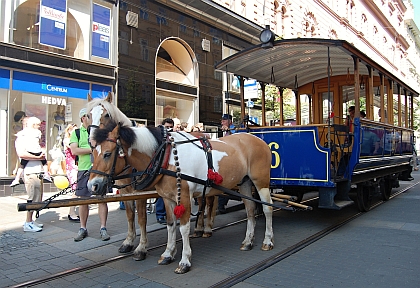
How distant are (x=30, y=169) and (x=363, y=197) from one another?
7.02 meters

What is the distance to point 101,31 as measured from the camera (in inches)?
500

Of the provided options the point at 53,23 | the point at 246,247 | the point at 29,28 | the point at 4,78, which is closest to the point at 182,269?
the point at 246,247

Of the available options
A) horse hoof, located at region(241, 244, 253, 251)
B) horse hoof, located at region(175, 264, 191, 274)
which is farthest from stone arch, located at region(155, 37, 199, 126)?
horse hoof, located at region(175, 264, 191, 274)

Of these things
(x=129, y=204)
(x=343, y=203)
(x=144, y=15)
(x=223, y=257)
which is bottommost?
(x=223, y=257)

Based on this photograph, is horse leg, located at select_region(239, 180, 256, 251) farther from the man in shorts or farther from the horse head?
the man in shorts

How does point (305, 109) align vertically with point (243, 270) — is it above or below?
above

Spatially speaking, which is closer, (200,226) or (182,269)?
(182,269)

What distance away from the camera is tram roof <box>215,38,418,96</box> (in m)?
6.54

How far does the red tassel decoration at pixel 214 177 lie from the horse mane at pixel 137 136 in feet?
2.46

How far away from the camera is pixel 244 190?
18.2 feet

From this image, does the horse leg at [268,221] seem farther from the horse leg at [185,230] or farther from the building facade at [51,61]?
the building facade at [51,61]

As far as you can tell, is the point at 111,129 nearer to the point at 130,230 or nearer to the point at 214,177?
the point at 214,177

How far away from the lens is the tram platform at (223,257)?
158 inches

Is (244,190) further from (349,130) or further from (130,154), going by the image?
(349,130)
